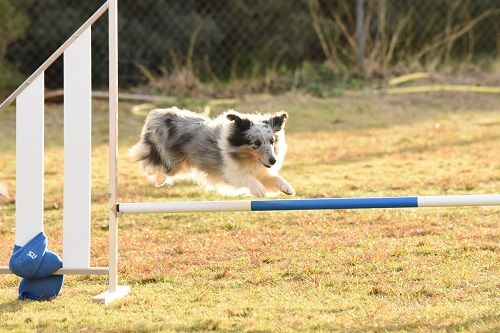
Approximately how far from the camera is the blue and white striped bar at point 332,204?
4047 millimetres

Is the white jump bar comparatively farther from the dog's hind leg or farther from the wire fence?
the wire fence

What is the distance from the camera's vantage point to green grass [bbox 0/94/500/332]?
3.89 meters

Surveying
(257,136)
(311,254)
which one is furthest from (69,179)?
(311,254)

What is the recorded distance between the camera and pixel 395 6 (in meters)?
13.3

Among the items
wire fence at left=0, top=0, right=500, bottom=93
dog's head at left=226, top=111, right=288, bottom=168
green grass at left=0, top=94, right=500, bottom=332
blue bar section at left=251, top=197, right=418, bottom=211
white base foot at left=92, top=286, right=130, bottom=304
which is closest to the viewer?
green grass at left=0, top=94, right=500, bottom=332

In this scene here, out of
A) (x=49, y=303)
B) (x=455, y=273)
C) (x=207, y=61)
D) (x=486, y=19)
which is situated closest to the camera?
(x=49, y=303)

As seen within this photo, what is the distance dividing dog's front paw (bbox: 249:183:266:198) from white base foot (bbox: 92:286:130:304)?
754 millimetres

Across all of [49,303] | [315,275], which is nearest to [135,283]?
[49,303]

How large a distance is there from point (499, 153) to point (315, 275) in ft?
15.1

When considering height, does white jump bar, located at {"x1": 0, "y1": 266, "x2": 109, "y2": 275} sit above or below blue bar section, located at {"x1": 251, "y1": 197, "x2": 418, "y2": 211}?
below

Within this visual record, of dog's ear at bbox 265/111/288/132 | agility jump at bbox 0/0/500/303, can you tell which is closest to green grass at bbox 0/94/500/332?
agility jump at bbox 0/0/500/303

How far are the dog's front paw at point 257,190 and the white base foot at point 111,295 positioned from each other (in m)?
0.75

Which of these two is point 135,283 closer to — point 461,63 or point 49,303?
point 49,303

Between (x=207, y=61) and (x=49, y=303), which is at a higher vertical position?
(x=207, y=61)
